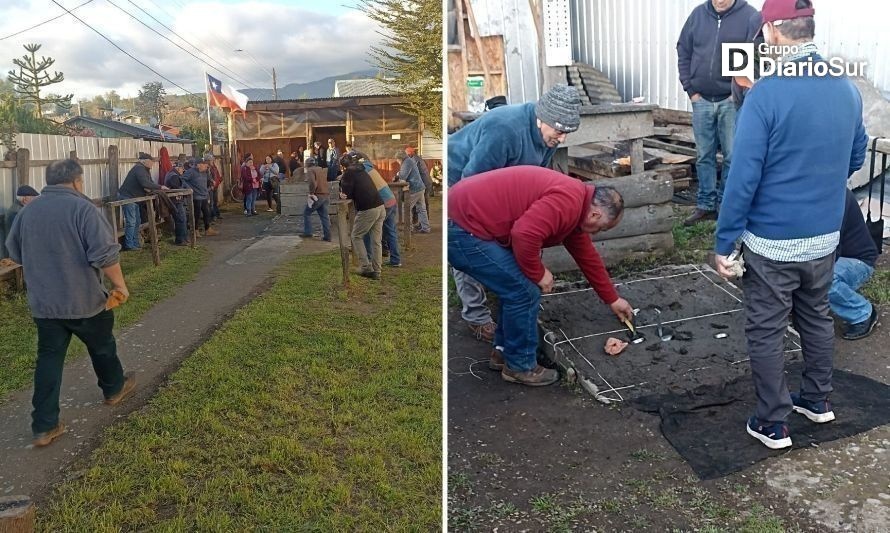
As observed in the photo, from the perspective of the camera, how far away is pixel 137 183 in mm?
→ 1341

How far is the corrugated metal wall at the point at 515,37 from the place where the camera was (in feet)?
9.18

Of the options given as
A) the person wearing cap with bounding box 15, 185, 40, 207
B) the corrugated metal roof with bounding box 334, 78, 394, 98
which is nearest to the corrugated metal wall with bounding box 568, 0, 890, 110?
the corrugated metal roof with bounding box 334, 78, 394, 98

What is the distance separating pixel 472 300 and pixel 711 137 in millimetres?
1197

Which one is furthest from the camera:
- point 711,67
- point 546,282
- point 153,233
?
point 711,67

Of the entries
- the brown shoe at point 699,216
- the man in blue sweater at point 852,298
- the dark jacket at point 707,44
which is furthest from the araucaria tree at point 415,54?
the brown shoe at point 699,216

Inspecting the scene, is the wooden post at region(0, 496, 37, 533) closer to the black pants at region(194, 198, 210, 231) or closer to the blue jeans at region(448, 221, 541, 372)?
the black pants at region(194, 198, 210, 231)

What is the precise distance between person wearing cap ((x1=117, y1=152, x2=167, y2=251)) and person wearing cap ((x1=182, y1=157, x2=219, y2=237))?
93 millimetres

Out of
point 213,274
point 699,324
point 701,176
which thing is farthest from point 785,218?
point 213,274

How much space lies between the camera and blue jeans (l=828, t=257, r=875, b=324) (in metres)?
2.57

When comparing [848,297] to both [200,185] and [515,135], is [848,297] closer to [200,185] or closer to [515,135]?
[515,135]

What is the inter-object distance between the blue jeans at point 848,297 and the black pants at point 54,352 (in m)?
2.44

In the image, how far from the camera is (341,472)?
60.2 inches

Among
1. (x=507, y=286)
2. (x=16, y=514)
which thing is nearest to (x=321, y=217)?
(x=16, y=514)

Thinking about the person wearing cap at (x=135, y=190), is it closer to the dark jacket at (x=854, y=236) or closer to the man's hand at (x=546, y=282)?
the man's hand at (x=546, y=282)
